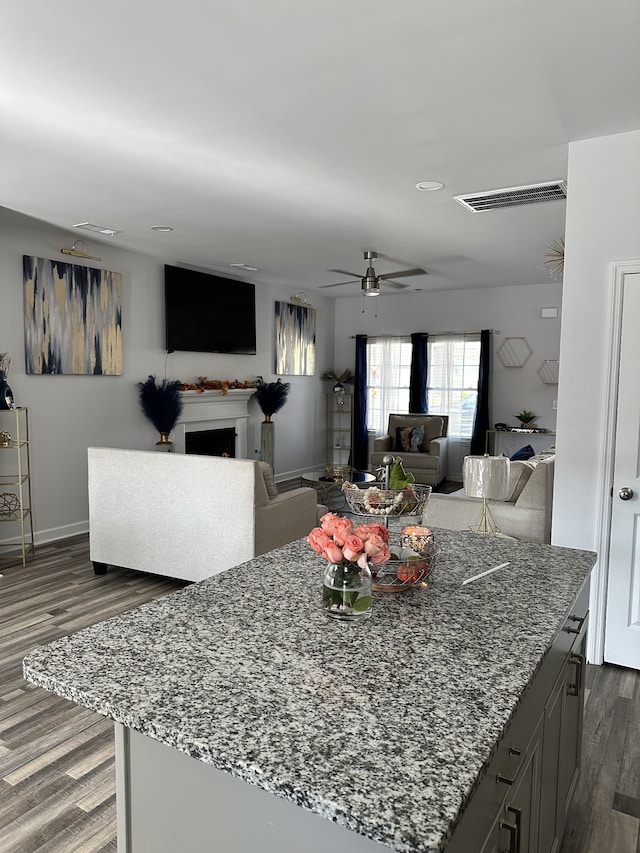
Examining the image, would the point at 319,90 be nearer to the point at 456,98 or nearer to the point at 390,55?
the point at 390,55

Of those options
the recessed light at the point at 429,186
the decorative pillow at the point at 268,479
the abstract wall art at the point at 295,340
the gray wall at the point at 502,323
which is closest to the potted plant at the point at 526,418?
the gray wall at the point at 502,323

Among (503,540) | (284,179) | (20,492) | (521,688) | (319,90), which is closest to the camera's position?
(521,688)

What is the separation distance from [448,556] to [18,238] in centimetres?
469

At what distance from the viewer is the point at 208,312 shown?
706 cm

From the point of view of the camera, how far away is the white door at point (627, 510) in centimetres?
304

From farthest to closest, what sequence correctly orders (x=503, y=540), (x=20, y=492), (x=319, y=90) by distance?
(x=20, y=492) → (x=319, y=90) → (x=503, y=540)

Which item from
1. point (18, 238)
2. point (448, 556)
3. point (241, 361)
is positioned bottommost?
point (448, 556)

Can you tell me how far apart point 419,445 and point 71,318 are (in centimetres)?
451

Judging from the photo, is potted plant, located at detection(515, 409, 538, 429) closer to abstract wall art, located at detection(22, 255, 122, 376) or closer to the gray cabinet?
abstract wall art, located at detection(22, 255, 122, 376)

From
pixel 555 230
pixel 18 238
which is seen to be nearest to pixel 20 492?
pixel 18 238

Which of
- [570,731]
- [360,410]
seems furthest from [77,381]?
[570,731]

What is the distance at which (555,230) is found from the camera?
5.05 m

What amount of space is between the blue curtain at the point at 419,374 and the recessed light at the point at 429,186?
4.69 metres

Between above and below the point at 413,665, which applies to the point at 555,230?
above
